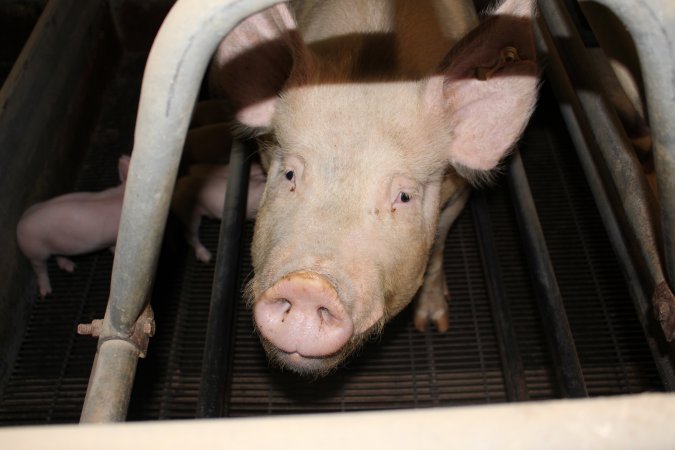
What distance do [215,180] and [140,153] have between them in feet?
9.74

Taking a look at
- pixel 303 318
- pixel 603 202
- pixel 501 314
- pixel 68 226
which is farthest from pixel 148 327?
pixel 68 226

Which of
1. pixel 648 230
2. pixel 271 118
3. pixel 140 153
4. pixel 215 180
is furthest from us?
pixel 215 180

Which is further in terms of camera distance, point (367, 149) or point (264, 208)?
point (264, 208)

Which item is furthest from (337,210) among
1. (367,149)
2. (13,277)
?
(13,277)

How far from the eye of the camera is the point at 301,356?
2.05 m

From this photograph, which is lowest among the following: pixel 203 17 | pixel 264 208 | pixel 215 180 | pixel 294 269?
pixel 215 180

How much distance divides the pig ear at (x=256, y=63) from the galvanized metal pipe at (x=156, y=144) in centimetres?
104

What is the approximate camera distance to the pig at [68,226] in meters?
3.60

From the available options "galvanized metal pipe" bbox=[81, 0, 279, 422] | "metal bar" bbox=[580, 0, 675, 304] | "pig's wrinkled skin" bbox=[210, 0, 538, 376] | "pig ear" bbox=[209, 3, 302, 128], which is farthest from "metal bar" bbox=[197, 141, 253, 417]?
"metal bar" bbox=[580, 0, 675, 304]

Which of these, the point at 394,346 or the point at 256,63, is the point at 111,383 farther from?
the point at 394,346

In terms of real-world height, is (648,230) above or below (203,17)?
below

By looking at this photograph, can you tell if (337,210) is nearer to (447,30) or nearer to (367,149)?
(367,149)

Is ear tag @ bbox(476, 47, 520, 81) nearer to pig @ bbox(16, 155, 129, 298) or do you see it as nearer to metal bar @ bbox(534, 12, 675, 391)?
metal bar @ bbox(534, 12, 675, 391)

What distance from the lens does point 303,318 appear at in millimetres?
1949
